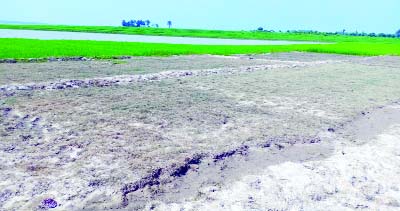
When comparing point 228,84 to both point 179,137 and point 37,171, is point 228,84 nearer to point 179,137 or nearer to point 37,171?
point 179,137

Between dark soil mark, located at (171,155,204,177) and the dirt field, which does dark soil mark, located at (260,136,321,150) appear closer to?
the dirt field

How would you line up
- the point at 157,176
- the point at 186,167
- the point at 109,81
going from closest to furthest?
the point at 157,176 → the point at 186,167 → the point at 109,81

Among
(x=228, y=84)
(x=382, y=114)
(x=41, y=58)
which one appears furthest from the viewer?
(x=41, y=58)

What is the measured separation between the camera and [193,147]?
6.96 meters

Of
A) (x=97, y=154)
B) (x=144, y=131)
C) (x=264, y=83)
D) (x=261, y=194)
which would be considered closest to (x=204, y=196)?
(x=261, y=194)

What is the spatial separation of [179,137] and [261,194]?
2556 mm

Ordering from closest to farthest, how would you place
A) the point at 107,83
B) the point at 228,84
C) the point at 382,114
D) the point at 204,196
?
the point at 204,196 → the point at 382,114 → the point at 107,83 → the point at 228,84

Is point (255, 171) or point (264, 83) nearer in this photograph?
point (255, 171)

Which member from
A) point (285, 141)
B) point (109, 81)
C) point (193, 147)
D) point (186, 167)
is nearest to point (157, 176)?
point (186, 167)

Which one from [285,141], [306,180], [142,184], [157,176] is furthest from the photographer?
[285,141]

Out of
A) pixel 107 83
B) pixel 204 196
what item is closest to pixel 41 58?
pixel 107 83

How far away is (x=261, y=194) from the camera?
527cm

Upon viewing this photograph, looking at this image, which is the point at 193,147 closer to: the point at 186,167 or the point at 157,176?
the point at 186,167

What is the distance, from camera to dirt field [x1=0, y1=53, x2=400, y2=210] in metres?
5.10
